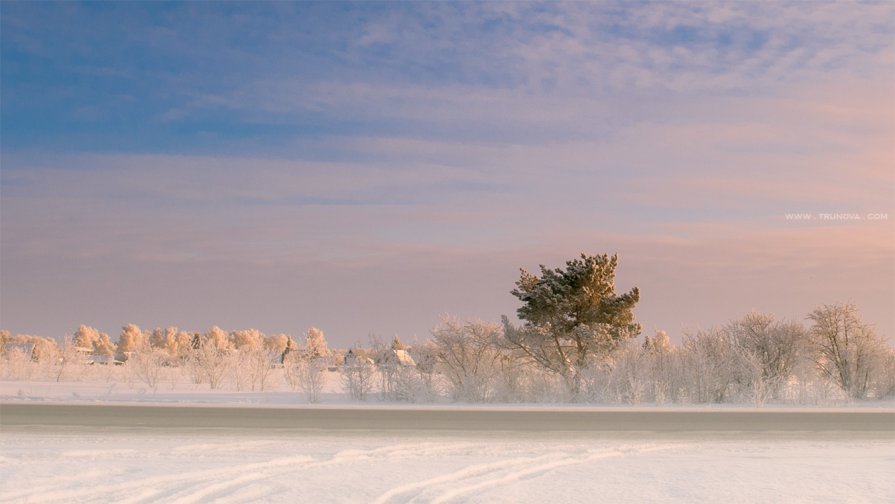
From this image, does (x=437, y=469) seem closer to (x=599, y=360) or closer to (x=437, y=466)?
(x=437, y=466)

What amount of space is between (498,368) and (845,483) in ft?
63.8

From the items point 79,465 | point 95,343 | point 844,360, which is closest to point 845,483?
point 79,465

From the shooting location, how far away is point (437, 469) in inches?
433

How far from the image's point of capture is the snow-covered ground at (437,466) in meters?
9.35

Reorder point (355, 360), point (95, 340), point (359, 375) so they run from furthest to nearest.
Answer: point (95, 340)
point (355, 360)
point (359, 375)

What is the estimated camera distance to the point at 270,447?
1334 cm

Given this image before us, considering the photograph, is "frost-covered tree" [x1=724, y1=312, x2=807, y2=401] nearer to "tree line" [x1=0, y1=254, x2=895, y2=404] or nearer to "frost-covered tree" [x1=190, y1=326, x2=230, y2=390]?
"tree line" [x1=0, y1=254, x2=895, y2=404]

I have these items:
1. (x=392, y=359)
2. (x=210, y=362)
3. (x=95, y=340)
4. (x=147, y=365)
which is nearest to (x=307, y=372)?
A: (x=392, y=359)

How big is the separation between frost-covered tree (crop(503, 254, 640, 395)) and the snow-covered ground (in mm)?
13565

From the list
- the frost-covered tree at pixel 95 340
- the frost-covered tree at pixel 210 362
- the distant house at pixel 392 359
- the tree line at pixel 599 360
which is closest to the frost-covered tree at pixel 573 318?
the tree line at pixel 599 360

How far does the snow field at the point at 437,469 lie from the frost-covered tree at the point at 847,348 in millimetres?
15917

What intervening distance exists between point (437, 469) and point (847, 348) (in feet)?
79.0

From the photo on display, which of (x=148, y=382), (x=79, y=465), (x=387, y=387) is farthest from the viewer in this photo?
(x=148, y=382)

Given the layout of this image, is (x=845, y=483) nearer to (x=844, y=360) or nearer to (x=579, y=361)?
(x=579, y=361)
